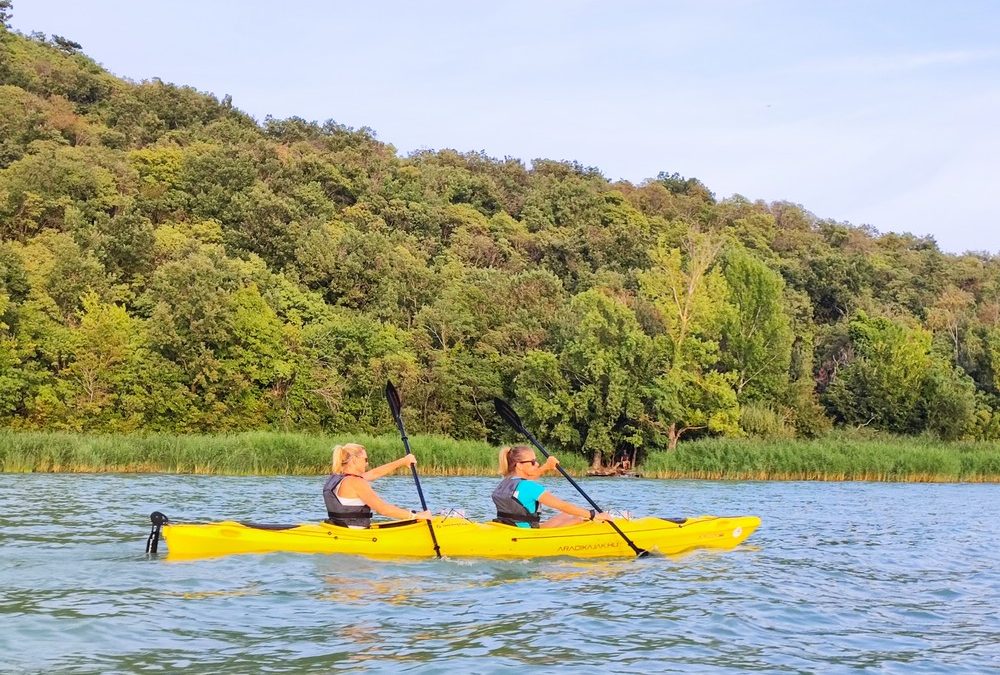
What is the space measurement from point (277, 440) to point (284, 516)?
1231cm

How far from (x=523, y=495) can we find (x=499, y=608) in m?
2.72

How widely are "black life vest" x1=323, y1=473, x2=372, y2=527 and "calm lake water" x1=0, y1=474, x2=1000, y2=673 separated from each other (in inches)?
21.5

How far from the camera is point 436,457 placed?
29.8m

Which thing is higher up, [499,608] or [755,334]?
[755,334]

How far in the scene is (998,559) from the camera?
39.7 feet

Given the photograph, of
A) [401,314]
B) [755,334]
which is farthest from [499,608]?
[401,314]

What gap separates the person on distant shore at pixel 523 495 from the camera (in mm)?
11047

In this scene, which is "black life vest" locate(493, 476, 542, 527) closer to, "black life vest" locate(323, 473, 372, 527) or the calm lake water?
the calm lake water

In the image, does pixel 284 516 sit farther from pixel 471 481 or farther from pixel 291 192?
pixel 291 192

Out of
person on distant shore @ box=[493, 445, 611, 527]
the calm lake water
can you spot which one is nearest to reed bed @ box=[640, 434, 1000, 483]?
the calm lake water

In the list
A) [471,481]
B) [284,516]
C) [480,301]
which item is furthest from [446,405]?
[284,516]

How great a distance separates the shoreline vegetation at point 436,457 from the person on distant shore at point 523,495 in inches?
638

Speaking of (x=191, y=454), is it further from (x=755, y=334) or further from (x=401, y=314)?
(x=755, y=334)

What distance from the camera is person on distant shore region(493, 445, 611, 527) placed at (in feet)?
36.2
